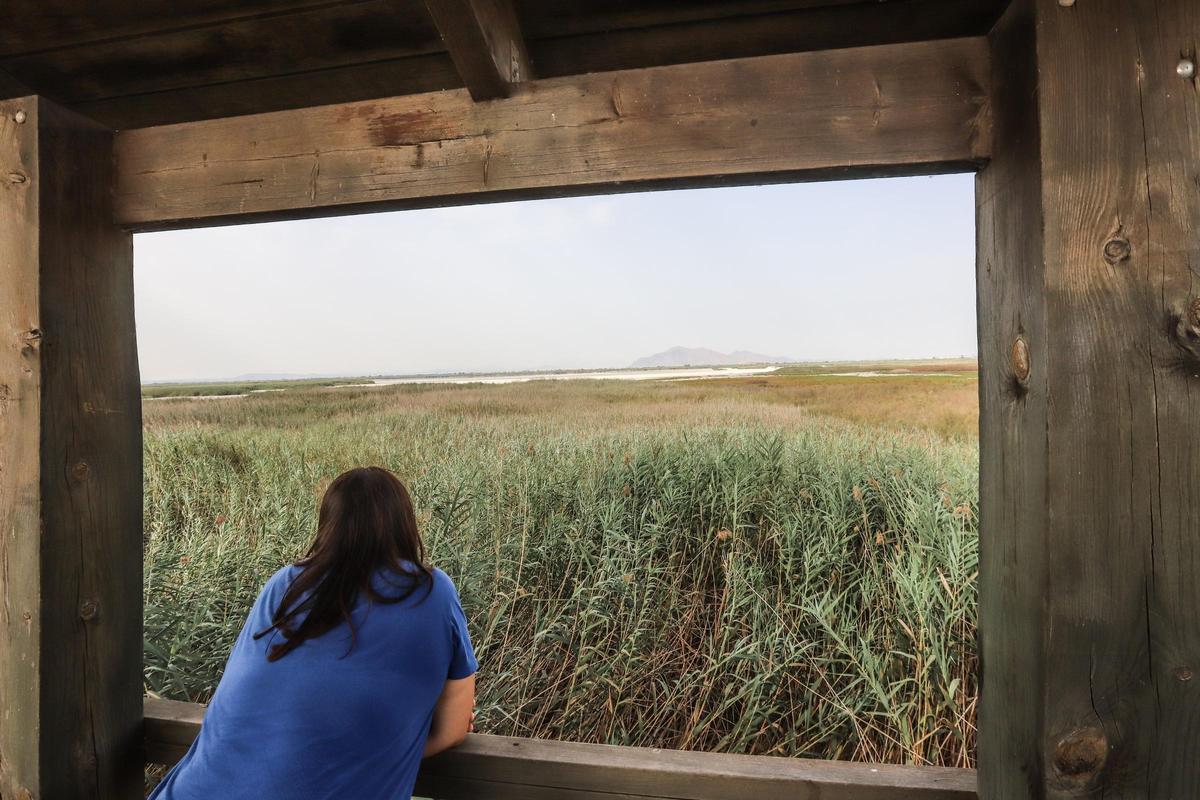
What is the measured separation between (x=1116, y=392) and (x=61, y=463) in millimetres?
2076

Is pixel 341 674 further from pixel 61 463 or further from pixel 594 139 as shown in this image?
pixel 594 139

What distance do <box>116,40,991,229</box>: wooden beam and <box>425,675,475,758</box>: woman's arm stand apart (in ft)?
3.43

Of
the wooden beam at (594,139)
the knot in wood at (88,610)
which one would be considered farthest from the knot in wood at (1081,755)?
the knot in wood at (88,610)

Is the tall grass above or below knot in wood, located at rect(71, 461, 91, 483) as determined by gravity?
below

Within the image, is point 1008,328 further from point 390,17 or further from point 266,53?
point 266,53

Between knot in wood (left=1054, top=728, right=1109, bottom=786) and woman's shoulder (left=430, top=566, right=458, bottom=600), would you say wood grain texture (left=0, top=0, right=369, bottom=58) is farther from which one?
knot in wood (left=1054, top=728, right=1109, bottom=786)

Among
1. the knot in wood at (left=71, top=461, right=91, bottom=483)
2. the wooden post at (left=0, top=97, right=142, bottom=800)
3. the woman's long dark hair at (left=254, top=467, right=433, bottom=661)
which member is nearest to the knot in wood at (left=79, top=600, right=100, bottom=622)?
the wooden post at (left=0, top=97, right=142, bottom=800)

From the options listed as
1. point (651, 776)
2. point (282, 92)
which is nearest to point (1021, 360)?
point (651, 776)

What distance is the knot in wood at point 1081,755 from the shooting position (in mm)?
910

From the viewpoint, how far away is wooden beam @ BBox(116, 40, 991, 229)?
3.47 feet

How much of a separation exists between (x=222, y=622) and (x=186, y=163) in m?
2.24

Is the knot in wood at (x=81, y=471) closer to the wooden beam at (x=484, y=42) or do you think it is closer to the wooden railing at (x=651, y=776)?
the wooden railing at (x=651, y=776)

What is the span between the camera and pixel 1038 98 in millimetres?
911

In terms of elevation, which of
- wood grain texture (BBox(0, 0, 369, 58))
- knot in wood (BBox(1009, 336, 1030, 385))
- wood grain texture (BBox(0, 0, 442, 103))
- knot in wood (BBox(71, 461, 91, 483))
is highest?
wood grain texture (BBox(0, 0, 369, 58))
